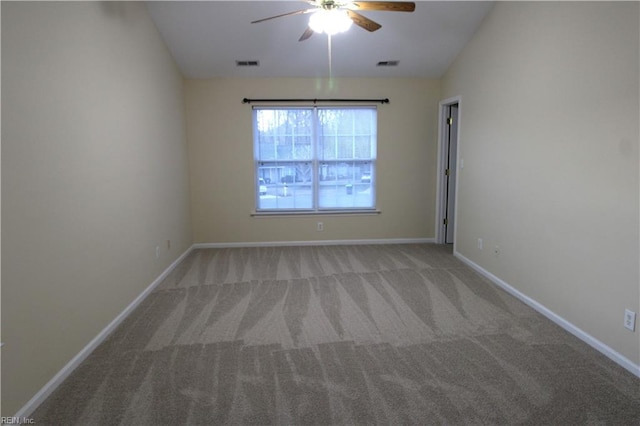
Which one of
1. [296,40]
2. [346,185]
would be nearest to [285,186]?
[346,185]

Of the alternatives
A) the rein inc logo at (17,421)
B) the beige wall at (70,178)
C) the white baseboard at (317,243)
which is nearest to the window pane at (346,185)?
the white baseboard at (317,243)

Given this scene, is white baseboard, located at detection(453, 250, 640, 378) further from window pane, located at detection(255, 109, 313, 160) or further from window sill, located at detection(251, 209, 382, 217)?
window pane, located at detection(255, 109, 313, 160)

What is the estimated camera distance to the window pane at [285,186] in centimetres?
536

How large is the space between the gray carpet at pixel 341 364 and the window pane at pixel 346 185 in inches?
76.2

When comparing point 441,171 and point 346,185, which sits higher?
point 441,171

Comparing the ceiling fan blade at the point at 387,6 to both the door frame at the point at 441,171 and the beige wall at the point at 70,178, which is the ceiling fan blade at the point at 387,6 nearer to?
the beige wall at the point at 70,178

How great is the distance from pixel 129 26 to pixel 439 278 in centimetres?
391

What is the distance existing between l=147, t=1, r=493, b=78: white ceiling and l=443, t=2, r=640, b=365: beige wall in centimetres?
50

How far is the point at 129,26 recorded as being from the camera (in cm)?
324

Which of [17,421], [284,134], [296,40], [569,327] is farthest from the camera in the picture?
[284,134]

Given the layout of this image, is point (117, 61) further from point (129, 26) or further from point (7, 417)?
point (7, 417)

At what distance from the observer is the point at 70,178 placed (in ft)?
7.47

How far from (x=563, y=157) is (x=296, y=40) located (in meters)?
3.16

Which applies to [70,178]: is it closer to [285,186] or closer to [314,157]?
[285,186]
